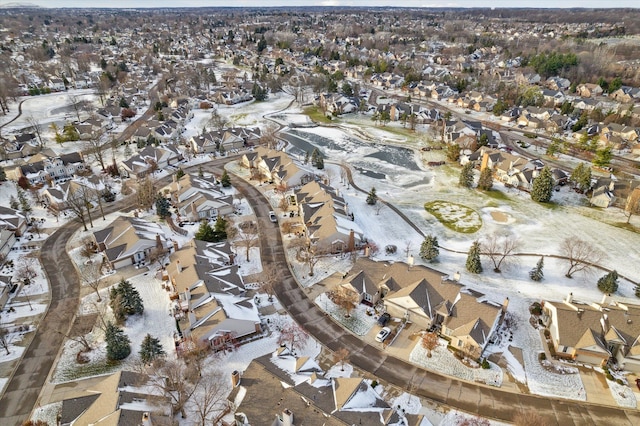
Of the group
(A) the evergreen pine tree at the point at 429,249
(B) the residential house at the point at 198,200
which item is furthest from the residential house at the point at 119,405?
(A) the evergreen pine tree at the point at 429,249

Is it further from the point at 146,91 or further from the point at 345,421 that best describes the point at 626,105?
the point at 146,91

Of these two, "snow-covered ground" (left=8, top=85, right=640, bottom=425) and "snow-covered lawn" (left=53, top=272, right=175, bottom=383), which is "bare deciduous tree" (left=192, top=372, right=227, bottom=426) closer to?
"snow-covered ground" (left=8, top=85, right=640, bottom=425)

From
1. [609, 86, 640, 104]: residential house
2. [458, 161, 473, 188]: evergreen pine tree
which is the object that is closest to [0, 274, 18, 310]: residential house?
[458, 161, 473, 188]: evergreen pine tree

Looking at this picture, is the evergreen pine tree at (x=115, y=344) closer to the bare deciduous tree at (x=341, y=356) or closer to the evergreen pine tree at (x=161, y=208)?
the bare deciduous tree at (x=341, y=356)

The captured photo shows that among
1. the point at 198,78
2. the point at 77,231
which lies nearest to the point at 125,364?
the point at 77,231

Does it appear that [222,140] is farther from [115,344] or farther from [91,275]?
[115,344]

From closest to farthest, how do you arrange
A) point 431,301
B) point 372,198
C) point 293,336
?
point 293,336 → point 431,301 → point 372,198

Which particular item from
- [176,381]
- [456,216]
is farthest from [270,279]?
[456,216]

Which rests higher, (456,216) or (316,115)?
(316,115)
